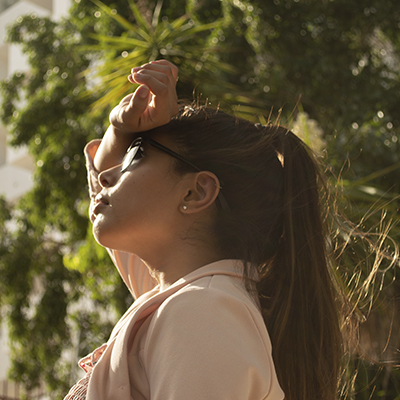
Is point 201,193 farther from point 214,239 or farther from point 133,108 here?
point 133,108

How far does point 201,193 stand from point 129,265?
0.41 m

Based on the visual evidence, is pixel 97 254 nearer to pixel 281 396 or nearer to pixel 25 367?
pixel 25 367

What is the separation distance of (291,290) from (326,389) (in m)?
0.19

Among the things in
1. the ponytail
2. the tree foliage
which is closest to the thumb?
the ponytail

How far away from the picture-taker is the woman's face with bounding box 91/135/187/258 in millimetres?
1007

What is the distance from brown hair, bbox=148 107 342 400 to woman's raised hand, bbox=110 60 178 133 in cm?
7

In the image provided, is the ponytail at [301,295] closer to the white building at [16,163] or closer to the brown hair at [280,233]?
the brown hair at [280,233]

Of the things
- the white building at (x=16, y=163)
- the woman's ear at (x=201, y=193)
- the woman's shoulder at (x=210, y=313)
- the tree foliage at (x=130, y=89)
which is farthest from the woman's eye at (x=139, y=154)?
the white building at (x=16, y=163)

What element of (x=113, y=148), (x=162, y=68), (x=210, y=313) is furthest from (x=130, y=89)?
(x=210, y=313)

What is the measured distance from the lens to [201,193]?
1063 millimetres

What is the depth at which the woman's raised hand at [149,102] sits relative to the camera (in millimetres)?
987

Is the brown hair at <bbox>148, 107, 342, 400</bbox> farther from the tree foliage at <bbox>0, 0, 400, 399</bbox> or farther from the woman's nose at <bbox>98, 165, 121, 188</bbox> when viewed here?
the tree foliage at <bbox>0, 0, 400, 399</bbox>

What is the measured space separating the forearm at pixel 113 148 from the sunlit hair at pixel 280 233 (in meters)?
0.09

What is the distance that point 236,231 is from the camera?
1.07 metres
